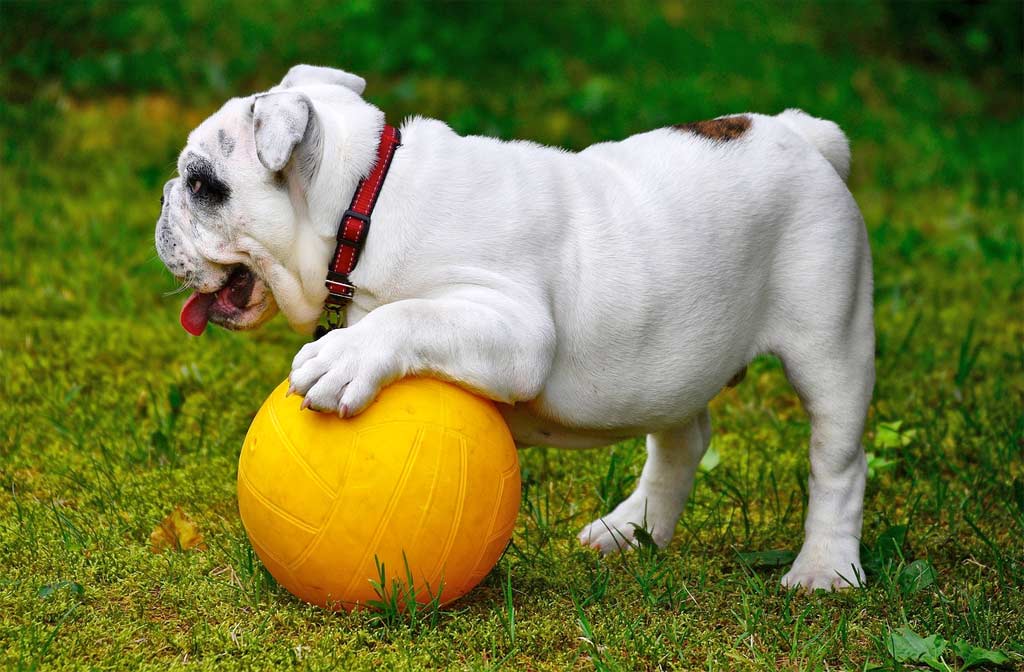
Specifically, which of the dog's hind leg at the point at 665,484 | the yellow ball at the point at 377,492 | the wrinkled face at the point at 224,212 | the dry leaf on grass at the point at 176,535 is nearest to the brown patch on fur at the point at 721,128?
the dog's hind leg at the point at 665,484

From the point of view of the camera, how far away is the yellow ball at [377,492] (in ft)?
11.5

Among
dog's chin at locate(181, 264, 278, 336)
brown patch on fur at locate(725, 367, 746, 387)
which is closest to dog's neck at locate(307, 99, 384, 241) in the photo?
dog's chin at locate(181, 264, 278, 336)

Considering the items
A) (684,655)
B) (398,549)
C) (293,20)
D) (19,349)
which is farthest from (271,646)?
(293,20)

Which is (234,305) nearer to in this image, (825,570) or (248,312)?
(248,312)

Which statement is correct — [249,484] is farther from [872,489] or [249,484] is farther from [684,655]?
[872,489]

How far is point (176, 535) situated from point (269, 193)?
133 centimetres

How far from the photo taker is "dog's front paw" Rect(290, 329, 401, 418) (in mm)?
3457

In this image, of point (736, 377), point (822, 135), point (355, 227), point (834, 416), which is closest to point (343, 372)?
point (355, 227)

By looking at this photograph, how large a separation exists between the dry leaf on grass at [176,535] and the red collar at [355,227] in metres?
1.11

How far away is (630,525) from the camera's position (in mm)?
4691

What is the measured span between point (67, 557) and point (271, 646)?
0.96 metres

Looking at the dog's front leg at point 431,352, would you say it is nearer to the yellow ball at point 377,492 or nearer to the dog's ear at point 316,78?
the yellow ball at point 377,492

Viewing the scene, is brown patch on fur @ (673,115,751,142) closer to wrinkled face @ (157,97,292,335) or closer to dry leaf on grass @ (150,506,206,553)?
wrinkled face @ (157,97,292,335)

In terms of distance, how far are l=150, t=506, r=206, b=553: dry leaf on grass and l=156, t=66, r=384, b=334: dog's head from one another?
921 mm
